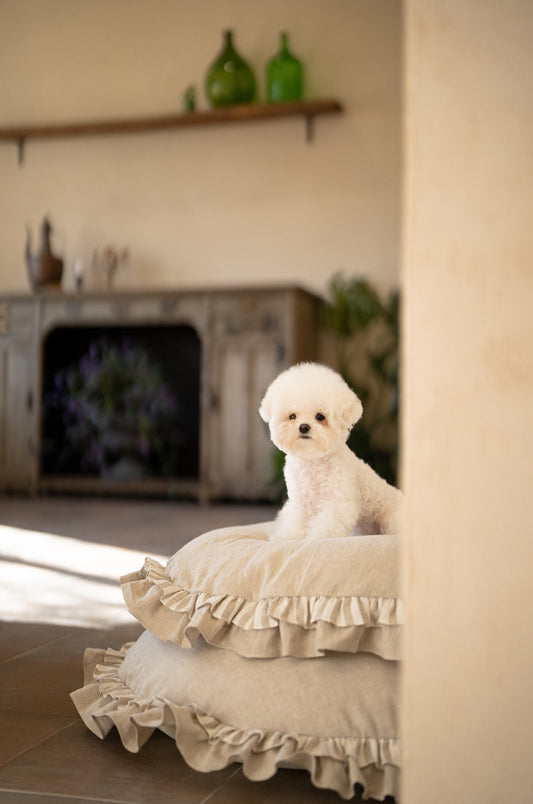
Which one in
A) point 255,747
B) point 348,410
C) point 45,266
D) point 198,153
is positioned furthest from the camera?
point 198,153

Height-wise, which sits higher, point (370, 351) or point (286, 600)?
point (370, 351)

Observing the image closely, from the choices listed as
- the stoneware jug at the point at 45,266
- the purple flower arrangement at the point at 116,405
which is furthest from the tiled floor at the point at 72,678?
the stoneware jug at the point at 45,266

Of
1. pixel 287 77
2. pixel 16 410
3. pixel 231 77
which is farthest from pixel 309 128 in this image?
pixel 16 410

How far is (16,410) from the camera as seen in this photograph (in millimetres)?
5402

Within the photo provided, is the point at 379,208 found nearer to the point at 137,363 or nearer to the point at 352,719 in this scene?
the point at 137,363

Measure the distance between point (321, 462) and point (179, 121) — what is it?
452 centimetres

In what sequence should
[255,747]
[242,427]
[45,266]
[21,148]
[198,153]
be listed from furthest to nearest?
1. [21,148]
2. [198,153]
3. [45,266]
4. [242,427]
5. [255,747]

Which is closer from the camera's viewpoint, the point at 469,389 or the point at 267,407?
the point at 469,389

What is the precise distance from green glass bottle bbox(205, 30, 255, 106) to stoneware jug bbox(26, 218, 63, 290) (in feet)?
4.99

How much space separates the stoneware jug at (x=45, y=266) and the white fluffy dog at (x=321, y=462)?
4.20m

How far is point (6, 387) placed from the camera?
214 inches

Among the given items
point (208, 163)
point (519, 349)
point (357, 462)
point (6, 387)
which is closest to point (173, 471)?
point (6, 387)

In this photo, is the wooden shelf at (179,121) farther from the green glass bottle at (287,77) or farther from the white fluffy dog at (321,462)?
the white fluffy dog at (321,462)

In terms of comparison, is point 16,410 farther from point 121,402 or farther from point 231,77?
point 231,77
